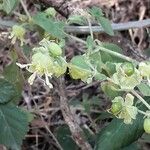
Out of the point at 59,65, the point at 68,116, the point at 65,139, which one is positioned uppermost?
the point at 59,65

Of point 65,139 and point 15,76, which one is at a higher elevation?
point 15,76

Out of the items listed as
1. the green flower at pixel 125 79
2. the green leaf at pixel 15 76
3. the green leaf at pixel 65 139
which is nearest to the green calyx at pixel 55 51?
the green flower at pixel 125 79

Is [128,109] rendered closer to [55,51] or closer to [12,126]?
[55,51]

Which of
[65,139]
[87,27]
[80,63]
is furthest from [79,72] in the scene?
[65,139]

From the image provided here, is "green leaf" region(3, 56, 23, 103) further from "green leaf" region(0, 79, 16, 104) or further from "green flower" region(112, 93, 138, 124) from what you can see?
"green flower" region(112, 93, 138, 124)

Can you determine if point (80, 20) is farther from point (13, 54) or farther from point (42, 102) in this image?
point (42, 102)

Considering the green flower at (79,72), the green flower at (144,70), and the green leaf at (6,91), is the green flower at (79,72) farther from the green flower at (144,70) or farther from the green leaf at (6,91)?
the green leaf at (6,91)

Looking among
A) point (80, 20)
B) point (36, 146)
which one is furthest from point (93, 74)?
point (36, 146)
